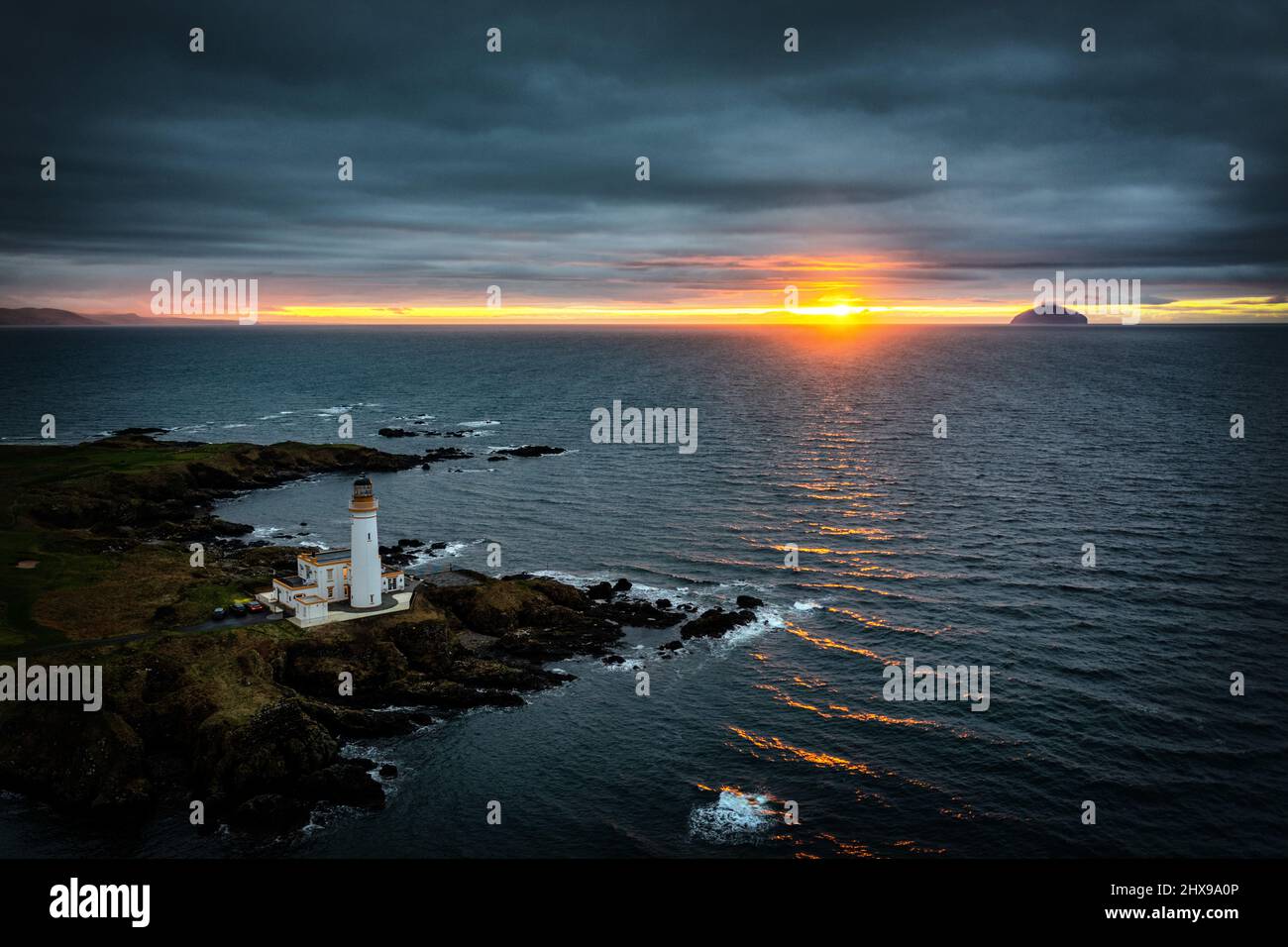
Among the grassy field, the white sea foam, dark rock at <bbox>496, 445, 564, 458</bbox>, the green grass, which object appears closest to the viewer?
the white sea foam

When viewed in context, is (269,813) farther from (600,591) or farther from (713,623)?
(600,591)

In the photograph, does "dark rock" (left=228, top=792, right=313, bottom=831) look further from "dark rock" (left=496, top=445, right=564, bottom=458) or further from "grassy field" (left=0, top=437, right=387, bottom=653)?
"dark rock" (left=496, top=445, right=564, bottom=458)

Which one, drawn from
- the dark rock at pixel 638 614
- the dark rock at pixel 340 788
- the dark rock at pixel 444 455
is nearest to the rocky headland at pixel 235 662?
the dark rock at pixel 340 788

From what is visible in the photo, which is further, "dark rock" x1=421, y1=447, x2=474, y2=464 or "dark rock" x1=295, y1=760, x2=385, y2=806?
"dark rock" x1=421, y1=447, x2=474, y2=464

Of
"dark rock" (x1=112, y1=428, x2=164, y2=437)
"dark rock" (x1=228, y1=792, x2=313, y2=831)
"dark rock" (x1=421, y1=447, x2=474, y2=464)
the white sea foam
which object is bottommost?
the white sea foam

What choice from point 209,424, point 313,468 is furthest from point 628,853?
point 209,424

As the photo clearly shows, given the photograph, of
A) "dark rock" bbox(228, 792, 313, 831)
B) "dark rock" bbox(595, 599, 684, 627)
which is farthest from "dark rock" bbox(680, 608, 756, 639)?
"dark rock" bbox(228, 792, 313, 831)

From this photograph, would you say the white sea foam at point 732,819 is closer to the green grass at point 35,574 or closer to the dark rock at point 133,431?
the green grass at point 35,574
